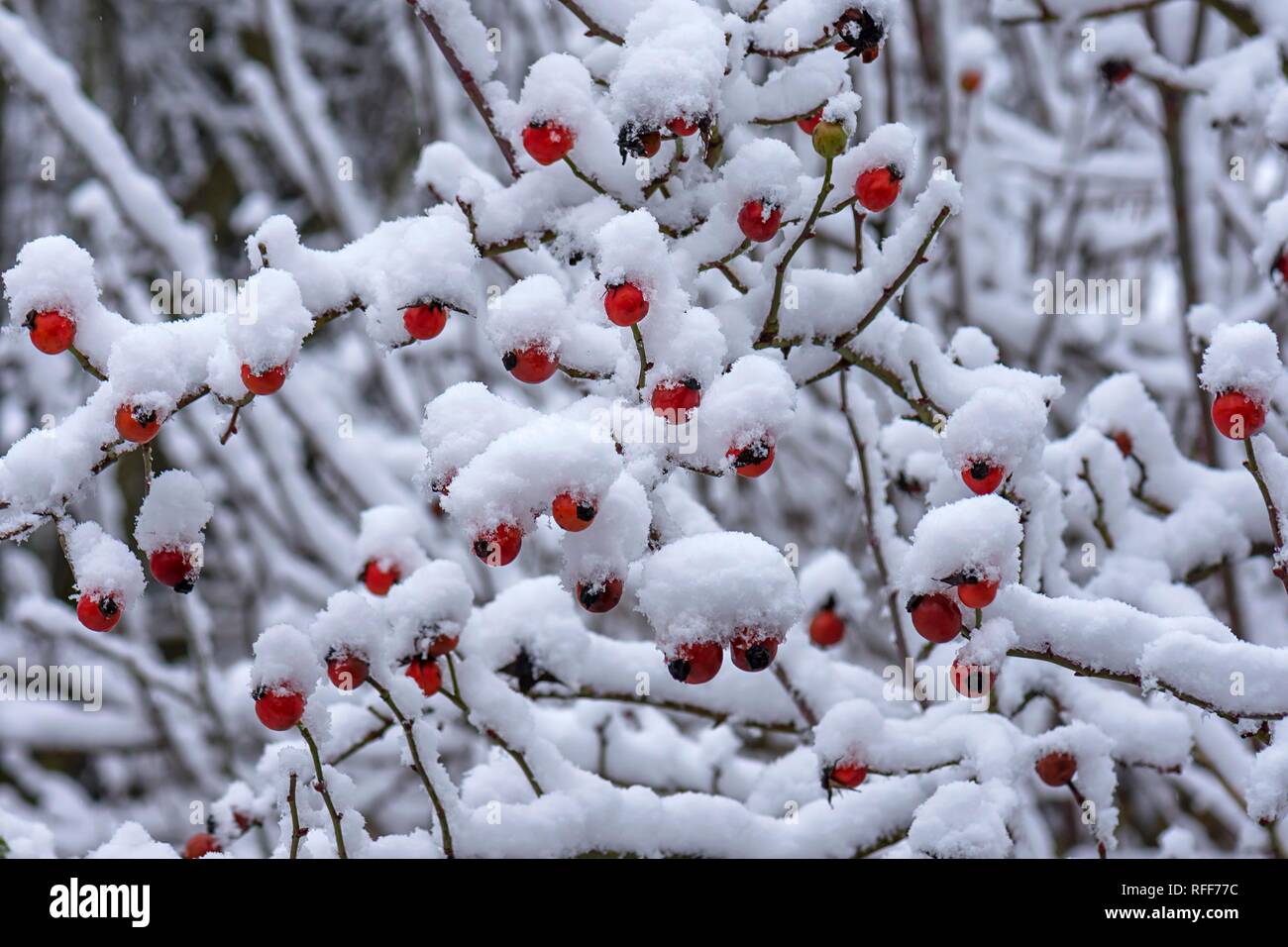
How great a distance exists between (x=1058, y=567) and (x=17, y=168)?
6.34 meters

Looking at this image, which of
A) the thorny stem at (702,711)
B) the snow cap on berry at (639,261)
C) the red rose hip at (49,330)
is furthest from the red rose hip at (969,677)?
the red rose hip at (49,330)

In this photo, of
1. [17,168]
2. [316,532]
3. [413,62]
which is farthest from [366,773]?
[17,168]

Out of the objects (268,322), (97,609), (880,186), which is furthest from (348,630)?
(880,186)

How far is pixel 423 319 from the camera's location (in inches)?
53.0

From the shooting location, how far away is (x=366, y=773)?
4.57 meters

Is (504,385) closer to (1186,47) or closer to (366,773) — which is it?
(366,773)

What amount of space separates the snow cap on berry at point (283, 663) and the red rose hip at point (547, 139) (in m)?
0.64

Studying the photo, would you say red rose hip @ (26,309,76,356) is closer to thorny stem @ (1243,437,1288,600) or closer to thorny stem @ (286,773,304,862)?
thorny stem @ (286,773,304,862)

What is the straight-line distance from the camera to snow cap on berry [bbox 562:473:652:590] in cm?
117

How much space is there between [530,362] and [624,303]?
0.15 m

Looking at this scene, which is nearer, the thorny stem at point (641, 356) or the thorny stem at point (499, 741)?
the thorny stem at point (641, 356)

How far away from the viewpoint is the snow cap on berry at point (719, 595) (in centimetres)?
113

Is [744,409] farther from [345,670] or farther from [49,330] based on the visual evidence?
[49,330]

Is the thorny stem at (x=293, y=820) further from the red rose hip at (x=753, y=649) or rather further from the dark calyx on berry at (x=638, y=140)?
the dark calyx on berry at (x=638, y=140)
